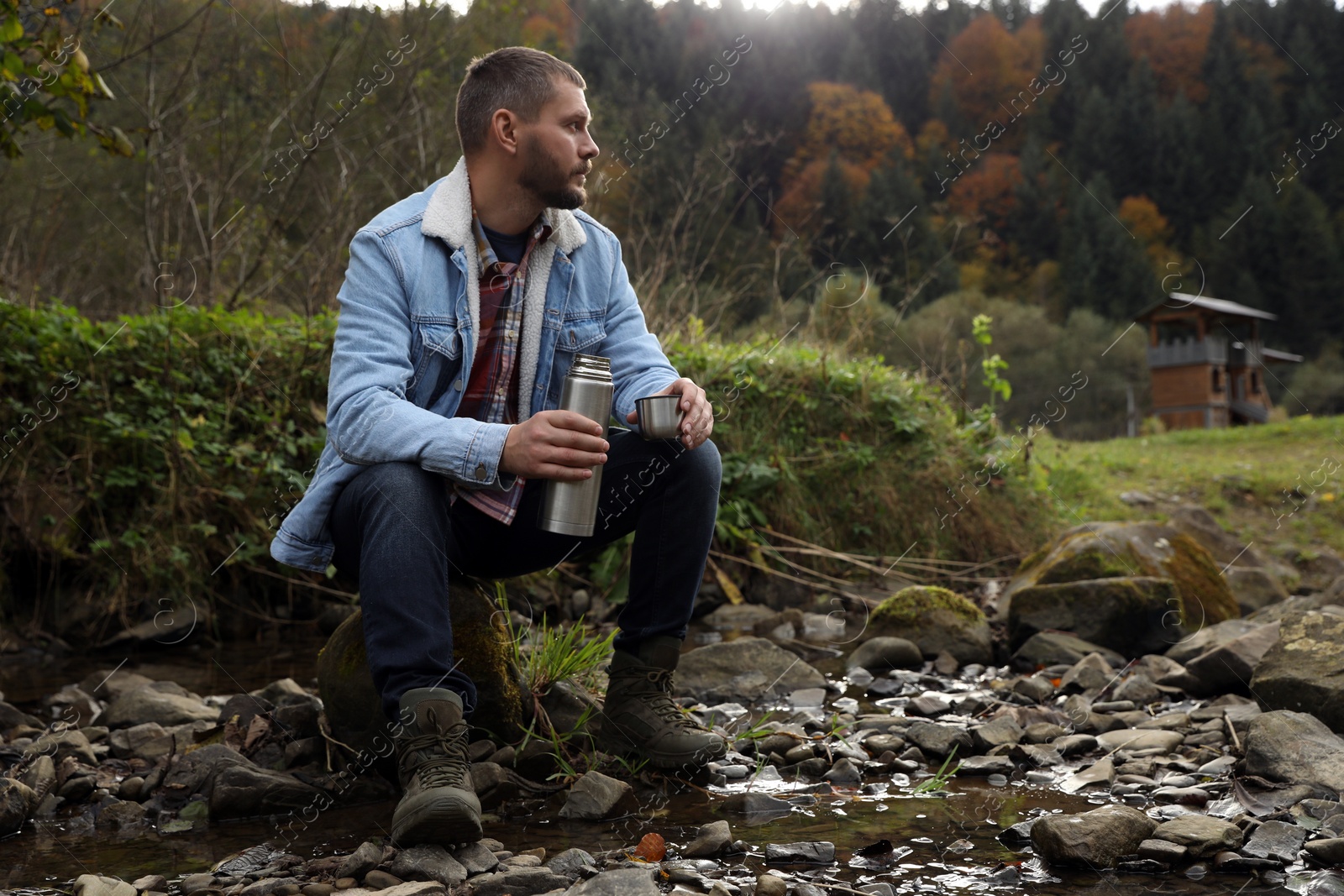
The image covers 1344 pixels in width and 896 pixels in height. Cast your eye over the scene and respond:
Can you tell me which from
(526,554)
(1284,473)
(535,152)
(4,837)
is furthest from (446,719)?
(1284,473)

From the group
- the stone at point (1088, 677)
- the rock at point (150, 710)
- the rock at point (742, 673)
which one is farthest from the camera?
the rock at point (742, 673)

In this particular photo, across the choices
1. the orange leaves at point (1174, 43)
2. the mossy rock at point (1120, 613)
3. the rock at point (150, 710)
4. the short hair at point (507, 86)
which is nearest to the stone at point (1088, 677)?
the mossy rock at point (1120, 613)

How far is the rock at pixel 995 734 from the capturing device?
305 centimetres

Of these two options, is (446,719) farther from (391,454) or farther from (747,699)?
(747,699)

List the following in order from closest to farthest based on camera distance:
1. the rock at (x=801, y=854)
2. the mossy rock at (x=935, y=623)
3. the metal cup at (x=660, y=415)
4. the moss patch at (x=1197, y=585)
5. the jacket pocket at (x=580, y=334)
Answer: the rock at (x=801, y=854) → the metal cup at (x=660, y=415) → the jacket pocket at (x=580, y=334) → the mossy rock at (x=935, y=623) → the moss patch at (x=1197, y=585)

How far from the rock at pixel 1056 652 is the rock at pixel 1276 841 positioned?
1986 mm

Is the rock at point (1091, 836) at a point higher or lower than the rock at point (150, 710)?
higher

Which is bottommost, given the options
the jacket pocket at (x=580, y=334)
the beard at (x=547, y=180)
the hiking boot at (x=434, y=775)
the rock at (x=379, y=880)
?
the rock at (x=379, y=880)

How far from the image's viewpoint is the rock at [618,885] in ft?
6.46

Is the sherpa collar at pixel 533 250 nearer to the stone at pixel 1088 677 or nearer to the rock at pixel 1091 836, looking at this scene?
the rock at pixel 1091 836

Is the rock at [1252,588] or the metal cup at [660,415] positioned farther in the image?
the rock at [1252,588]

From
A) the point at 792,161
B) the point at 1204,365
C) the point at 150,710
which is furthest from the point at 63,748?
the point at 1204,365

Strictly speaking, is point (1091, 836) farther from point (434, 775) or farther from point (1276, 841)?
point (434, 775)

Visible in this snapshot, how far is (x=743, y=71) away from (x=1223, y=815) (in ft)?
77.8
